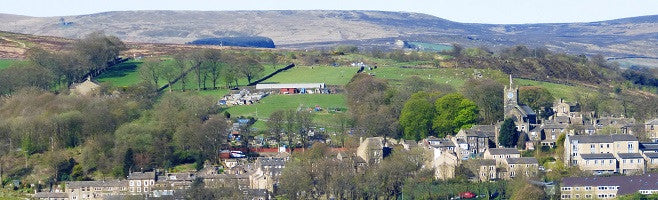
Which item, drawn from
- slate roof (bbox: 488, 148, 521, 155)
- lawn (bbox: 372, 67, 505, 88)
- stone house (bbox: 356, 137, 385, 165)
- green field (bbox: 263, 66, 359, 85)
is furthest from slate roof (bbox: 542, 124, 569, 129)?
green field (bbox: 263, 66, 359, 85)

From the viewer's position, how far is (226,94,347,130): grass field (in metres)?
91.0

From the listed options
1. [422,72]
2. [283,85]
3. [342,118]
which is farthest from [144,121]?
[422,72]

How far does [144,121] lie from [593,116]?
90.6 ft

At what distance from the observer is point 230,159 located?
256 ft

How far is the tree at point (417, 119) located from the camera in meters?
80.3

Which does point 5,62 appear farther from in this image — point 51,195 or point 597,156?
point 597,156

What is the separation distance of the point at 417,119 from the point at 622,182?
16.4 m

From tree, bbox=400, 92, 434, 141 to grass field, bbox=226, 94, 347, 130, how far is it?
874 cm

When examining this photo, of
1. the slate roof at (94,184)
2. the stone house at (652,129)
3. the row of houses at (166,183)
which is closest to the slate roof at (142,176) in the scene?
the row of houses at (166,183)

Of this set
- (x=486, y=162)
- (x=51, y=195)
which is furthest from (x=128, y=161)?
(x=486, y=162)

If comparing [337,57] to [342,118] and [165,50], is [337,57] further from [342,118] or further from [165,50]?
[342,118]

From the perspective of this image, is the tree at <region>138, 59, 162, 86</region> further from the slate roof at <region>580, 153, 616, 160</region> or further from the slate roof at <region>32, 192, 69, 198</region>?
the slate roof at <region>580, 153, 616, 160</region>

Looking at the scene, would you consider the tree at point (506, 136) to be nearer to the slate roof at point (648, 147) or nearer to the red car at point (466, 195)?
the slate roof at point (648, 147)

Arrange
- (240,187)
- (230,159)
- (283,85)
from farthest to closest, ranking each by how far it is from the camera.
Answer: (283,85), (230,159), (240,187)
